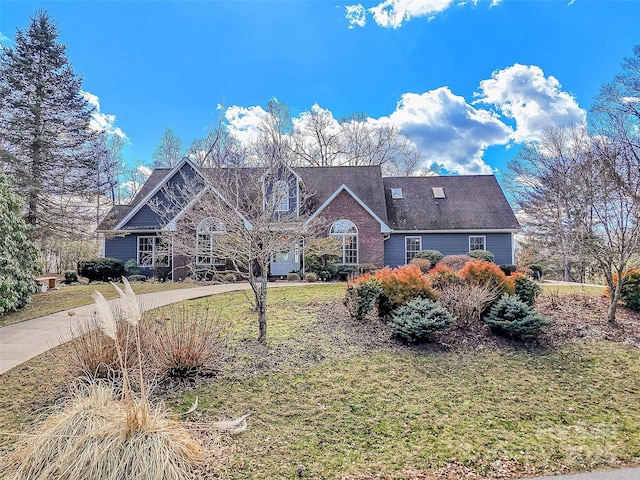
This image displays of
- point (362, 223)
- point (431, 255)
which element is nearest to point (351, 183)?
point (362, 223)

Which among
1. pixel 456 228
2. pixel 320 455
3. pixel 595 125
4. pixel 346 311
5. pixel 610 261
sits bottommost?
pixel 320 455

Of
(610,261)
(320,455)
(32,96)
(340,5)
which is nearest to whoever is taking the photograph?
(320,455)

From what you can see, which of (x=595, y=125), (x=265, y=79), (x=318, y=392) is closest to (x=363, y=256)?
(x=265, y=79)

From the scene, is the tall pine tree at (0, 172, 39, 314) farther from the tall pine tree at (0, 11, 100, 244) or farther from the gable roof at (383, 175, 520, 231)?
the gable roof at (383, 175, 520, 231)

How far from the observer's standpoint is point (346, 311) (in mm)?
9219

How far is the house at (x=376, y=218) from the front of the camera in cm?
2023

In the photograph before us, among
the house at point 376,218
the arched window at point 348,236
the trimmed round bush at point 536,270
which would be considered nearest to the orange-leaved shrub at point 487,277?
the house at point 376,218

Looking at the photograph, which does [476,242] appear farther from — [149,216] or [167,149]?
[167,149]

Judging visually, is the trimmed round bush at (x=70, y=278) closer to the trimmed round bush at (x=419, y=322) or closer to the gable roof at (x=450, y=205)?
the gable roof at (x=450, y=205)

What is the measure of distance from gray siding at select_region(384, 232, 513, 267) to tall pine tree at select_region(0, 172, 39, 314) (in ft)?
53.0

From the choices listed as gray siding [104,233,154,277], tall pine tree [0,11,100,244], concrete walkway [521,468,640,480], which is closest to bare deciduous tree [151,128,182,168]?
tall pine tree [0,11,100,244]

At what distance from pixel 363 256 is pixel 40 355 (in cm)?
1546

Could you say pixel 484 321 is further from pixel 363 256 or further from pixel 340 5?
pixel 363 256

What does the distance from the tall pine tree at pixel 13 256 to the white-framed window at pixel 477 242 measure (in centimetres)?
2021
